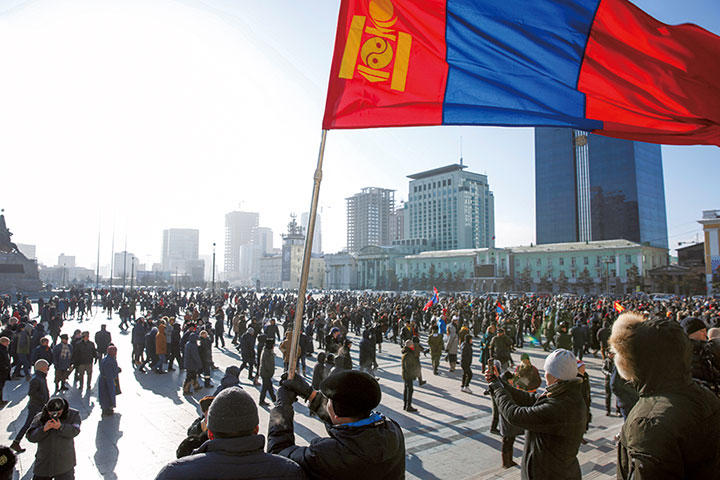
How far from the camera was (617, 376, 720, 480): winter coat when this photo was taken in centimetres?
196

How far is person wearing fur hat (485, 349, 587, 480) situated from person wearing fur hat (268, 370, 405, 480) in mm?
1097

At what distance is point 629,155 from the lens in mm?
97000

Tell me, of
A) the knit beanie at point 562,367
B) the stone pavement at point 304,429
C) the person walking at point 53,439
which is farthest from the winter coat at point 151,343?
the knit beanie at point 562,367

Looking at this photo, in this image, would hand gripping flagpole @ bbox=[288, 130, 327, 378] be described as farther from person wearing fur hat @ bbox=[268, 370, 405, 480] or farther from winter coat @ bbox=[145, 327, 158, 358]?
winter coat @ bbox=[145, 327, 158, 358]

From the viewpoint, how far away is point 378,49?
14.1 ft

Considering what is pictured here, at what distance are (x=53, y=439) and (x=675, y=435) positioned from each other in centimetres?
569

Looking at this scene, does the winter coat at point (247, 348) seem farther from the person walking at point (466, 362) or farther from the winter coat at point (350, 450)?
the winter coat at point (350, 450)

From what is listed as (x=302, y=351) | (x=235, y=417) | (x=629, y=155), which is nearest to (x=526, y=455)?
(x=235, y=417)

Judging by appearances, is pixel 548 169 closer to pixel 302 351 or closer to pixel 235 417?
pixel 302 351

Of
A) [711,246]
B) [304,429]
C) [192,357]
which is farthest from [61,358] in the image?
[711,246]

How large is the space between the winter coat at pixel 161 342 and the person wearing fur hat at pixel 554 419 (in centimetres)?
1268

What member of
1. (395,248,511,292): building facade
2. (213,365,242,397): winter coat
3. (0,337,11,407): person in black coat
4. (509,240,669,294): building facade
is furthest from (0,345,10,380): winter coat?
(395,248,511,292): building facade

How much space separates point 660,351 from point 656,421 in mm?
382

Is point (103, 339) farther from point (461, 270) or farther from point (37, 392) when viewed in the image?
point (461, 270)
